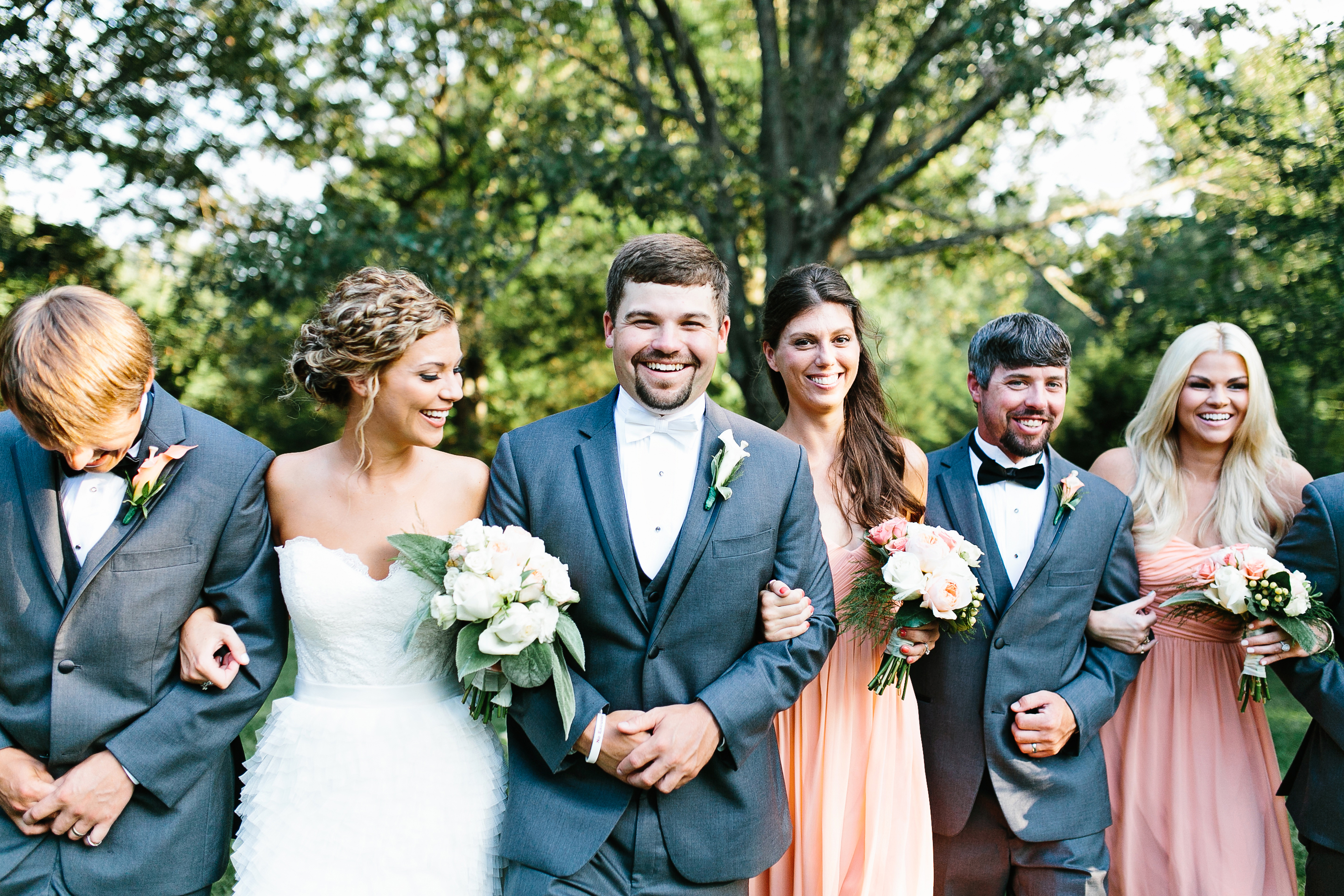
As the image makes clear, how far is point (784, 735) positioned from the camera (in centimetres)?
376

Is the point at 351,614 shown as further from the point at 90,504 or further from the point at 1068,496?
the point at 1068,496

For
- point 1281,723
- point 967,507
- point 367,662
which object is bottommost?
point 1281,723

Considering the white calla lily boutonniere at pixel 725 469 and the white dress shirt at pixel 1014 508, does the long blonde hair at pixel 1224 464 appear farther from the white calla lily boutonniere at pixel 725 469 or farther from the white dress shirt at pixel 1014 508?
the white calla lily boutonniere at pixel 725 469

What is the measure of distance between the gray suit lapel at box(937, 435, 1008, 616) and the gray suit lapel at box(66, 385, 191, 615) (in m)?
2.84

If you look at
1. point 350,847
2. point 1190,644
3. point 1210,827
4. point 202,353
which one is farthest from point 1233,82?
point 202,353

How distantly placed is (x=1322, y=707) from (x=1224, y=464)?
119 centimetres

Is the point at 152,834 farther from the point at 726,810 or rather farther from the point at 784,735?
the point at 784,735

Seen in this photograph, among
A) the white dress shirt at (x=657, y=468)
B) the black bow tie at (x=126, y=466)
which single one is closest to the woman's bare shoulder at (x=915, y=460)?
the white dress shirt at (x=657, y=468)

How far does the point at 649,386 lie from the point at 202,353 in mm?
10521

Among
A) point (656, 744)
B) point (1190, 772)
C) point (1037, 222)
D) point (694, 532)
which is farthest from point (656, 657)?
point (1037, 222)

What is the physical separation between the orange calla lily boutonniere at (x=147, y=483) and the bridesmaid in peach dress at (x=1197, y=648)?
3.47 metres

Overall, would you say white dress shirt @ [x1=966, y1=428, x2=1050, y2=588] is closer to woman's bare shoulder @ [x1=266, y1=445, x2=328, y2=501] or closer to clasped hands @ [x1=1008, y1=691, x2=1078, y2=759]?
clasped hands @ [x1=1008, y1=691, x2=1078, y2=759]

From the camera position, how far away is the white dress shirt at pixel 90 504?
312cm

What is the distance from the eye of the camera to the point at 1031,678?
3.65 meters
